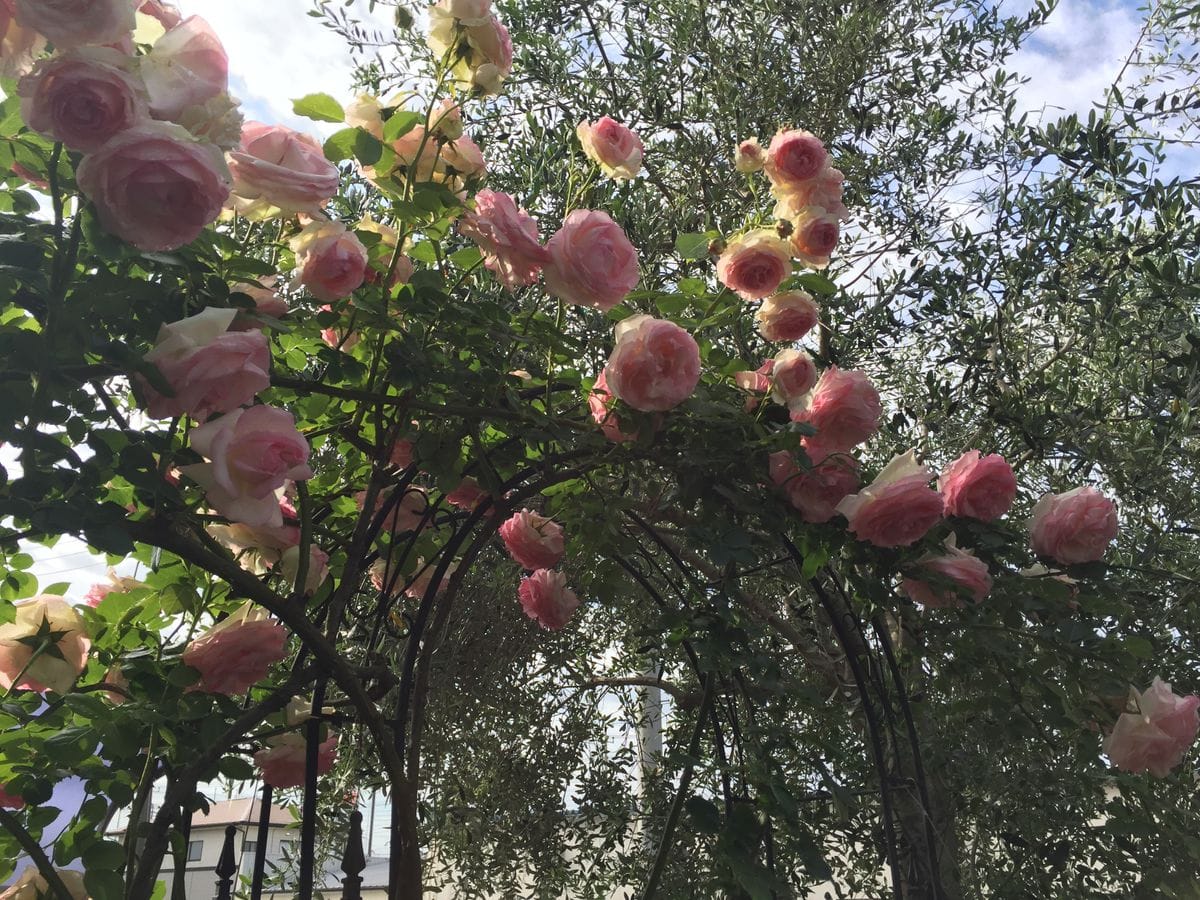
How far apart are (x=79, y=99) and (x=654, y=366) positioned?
679 millimetres

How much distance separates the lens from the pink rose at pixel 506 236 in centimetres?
124

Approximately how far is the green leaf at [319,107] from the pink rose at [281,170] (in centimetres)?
6

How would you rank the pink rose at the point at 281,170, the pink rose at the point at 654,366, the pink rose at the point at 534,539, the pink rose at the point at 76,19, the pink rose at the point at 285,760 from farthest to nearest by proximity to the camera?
the pink rose at the point at 534,539, the pink rose at the point at 285,760, the pink rose at the point at 654,366, the pink rose at the point at 281,170, the pink rose at the point at 76,19

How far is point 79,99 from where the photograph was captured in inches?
32.2

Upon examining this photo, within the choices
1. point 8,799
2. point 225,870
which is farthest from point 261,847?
point 8,799

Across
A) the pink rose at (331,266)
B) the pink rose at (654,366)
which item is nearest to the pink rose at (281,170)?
the pink rose at (331,266)

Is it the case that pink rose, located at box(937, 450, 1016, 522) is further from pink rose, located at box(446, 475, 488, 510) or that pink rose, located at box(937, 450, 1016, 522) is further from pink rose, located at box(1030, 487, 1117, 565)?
pink rose, located at box(446, 475, 488, 510)

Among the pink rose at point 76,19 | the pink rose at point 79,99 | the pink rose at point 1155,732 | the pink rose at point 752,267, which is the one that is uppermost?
the pink rose at point 752,267

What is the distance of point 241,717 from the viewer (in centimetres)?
127

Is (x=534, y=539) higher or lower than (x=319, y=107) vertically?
lower

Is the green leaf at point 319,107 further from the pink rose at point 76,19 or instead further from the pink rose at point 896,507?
the pink rose at point 896,507

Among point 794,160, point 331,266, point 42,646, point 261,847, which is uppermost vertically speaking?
point 794,160

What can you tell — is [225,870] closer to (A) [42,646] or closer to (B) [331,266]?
(A) [42,646]

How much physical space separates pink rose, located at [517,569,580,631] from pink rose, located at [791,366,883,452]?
677 mm
